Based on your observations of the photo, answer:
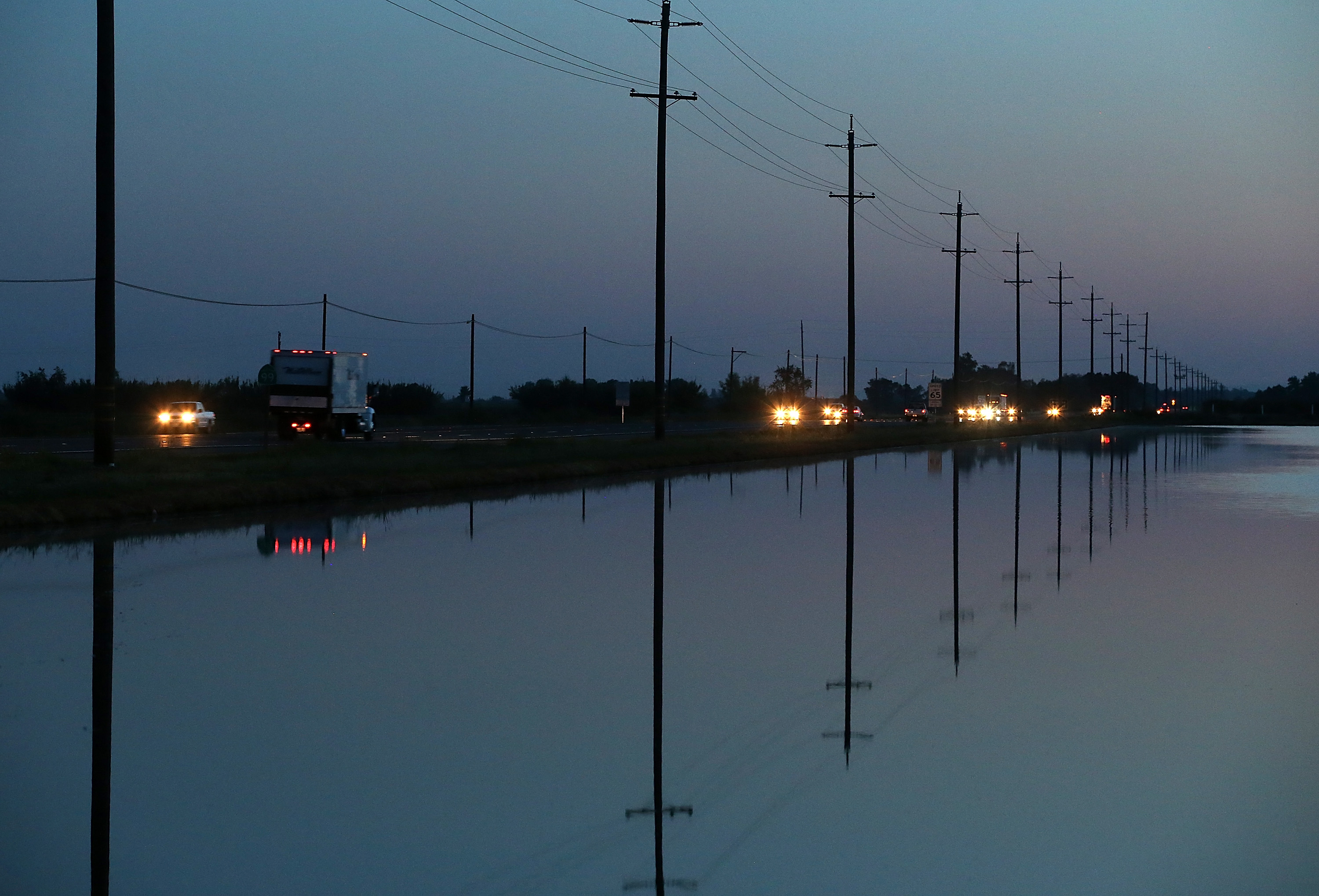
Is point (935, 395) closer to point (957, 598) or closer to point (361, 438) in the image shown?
point (361, 438)

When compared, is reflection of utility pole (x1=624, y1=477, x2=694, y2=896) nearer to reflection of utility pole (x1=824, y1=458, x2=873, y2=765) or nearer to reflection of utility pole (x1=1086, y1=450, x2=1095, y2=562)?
reflection of utility pole (x1=824, y1=458, x2=873, y2=765)

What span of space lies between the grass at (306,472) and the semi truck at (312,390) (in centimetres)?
387

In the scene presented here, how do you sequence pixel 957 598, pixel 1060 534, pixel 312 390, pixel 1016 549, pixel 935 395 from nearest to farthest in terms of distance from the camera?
pixel 957 598 → pixel 1016 549 → pixel 1060 534 → pixel 312 390 → pixel 935 395

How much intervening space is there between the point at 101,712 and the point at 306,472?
19918 millimetres

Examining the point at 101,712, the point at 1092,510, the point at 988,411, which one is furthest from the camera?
the point at 988,411

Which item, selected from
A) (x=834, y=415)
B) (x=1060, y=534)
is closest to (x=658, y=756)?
(x=1060, y=534)

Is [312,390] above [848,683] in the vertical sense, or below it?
above

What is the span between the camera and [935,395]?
3819 inches

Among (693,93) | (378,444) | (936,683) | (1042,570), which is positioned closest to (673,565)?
(1042,570)

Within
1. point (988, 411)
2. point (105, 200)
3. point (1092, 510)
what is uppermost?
point (105, 200)

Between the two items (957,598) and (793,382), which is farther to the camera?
(793,382)

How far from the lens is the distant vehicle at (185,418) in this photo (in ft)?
212

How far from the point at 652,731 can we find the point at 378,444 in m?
32.5

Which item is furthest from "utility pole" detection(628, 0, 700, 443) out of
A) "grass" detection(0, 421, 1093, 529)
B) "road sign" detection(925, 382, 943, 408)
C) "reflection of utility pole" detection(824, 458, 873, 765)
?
"road sign" detection(925, 382, 943, 408)
